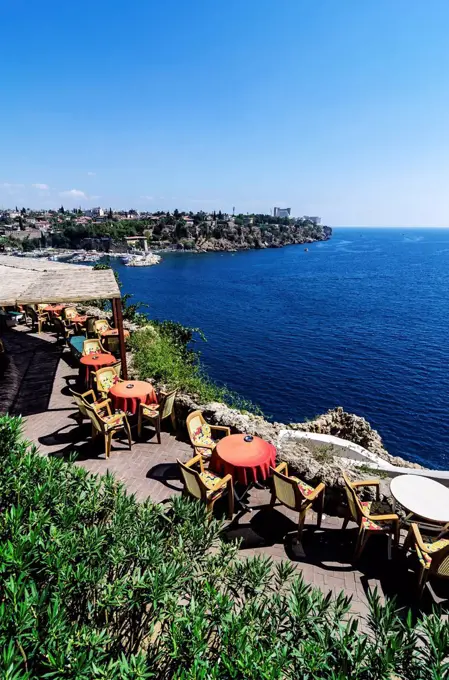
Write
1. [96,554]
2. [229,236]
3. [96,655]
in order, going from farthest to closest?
[229,236] → [96,554] → [96,655]

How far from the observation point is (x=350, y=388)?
78.9 ft

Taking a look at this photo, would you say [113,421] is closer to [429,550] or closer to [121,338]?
[121,338]

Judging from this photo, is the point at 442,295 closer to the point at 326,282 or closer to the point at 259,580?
the point at 326,282

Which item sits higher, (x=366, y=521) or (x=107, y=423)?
(x=107, y=423)

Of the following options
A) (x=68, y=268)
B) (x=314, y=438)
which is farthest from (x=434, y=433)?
(x=68, y=268)

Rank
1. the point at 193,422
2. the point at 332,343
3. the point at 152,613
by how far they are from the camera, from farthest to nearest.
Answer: the point at 332,343 → the point at 193,422 → the point at 152,613

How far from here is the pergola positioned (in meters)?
8.29

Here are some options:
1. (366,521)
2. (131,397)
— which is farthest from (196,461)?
(366,521)

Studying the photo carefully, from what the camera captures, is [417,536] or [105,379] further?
[105,379]

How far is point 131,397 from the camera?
759 cm

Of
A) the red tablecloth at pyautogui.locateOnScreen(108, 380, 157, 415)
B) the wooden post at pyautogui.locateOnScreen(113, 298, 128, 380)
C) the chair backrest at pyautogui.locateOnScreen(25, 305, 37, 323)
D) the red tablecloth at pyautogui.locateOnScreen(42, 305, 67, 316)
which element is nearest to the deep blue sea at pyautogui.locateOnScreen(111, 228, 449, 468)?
the red tablecloth at pyautogui.locateOnScreen(42, 305, 67, 316)

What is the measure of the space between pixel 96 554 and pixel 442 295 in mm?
66292

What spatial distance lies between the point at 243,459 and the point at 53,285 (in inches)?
282

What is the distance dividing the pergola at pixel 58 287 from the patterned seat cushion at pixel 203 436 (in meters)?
3.57
